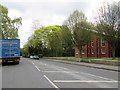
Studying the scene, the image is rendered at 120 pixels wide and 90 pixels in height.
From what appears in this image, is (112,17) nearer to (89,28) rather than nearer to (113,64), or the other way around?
(89,28)

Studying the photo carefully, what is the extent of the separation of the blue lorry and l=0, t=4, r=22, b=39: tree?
3293 centimetres

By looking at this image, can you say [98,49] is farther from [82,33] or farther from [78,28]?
[78,28]

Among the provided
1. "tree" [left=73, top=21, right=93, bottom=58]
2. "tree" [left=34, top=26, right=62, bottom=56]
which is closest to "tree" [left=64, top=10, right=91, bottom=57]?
"tree" [left=73, top=21, right=93, bottom=58]

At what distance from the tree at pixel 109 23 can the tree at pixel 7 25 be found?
99.5 ft

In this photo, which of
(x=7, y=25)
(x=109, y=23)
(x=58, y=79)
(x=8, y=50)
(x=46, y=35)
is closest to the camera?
(x=58, y=79)

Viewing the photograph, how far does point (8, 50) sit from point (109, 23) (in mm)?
17411

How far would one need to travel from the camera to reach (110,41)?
1907 inches

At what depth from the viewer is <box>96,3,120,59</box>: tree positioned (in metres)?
47.8

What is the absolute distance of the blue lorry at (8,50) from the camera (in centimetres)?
3988

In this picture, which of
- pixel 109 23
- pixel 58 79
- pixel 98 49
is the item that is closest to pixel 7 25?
pixel 98 49

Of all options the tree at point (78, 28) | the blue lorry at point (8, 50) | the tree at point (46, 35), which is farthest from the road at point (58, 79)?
the tree at point (46, 35)

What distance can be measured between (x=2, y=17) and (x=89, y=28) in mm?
26159

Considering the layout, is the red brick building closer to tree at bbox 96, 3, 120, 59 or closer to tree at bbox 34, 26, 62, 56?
tree at bbox 34, 26, 62, 56

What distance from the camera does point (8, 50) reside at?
40.1m
